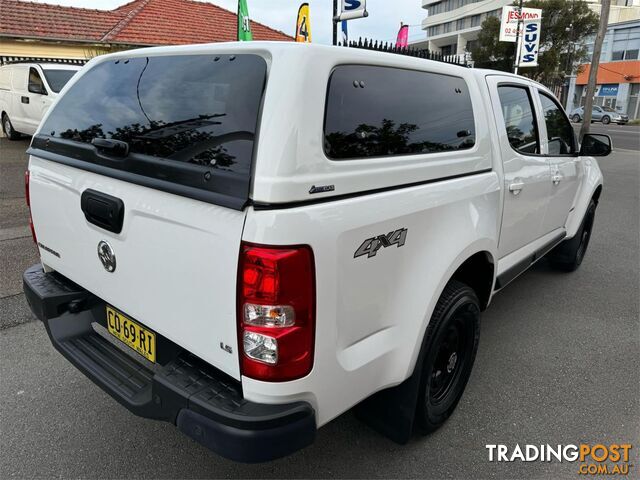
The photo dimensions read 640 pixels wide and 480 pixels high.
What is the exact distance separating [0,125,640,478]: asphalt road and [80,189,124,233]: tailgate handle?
1.16 m

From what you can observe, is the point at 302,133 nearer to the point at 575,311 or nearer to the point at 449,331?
the point at 449,331

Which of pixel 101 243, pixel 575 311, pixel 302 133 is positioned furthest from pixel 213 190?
pixel 575 311

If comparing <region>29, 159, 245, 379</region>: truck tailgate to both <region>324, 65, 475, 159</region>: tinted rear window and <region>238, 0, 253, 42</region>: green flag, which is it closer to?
<region>324, 65, 475, 159</region>: tinted rear window

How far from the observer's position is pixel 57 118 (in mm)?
2635

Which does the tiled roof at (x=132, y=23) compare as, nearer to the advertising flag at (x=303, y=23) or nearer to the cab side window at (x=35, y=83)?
the cab side window at (x=35, y=83)

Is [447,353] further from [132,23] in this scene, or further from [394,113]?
[132,23]

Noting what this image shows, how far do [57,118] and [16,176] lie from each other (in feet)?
23.0

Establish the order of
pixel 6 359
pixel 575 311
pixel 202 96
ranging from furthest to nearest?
pixel 575 311
pixel 6 359
pixel 202 96

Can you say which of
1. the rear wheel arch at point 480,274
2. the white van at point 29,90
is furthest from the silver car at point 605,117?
the rear wheel arch at point 480,274

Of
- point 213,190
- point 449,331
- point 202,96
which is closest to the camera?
point 213,190

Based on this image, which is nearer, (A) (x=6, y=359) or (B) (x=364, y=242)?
(B) (x=364, y=242)

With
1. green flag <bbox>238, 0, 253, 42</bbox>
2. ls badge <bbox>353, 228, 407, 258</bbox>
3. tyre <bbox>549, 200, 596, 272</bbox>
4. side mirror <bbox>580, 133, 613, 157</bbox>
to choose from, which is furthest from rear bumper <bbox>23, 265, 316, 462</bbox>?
green flag <bbox>238, 0, 253, 42</bbox>

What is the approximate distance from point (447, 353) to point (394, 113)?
1.30 meters

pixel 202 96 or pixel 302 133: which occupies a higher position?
pixel 202 96
